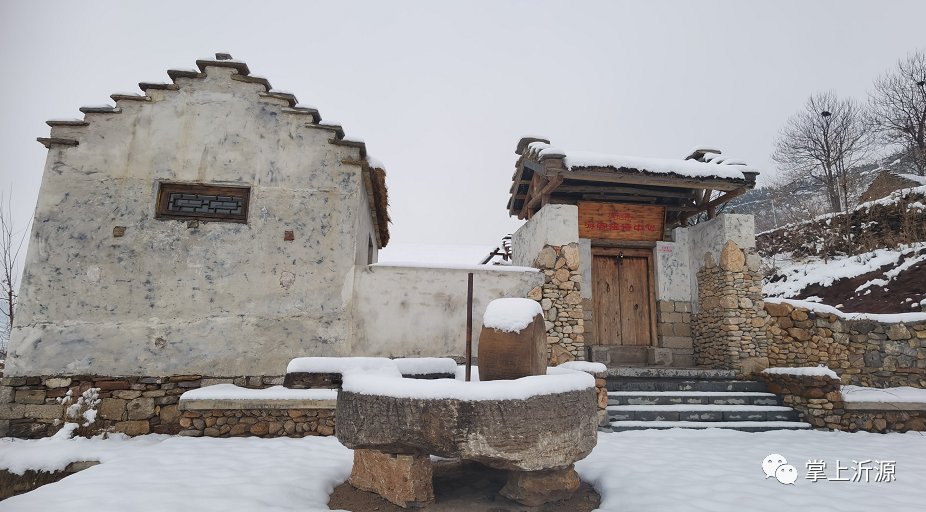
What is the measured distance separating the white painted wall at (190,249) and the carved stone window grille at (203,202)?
0.40 feet

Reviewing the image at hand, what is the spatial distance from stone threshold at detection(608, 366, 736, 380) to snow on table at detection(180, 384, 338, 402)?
4750 mm

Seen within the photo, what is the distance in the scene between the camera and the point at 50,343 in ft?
19.0

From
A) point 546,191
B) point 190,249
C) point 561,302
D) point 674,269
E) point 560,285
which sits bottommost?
point 561,302

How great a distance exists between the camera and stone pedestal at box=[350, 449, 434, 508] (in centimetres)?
313

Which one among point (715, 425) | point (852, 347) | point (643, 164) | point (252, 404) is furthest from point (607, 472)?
point (852, 347)

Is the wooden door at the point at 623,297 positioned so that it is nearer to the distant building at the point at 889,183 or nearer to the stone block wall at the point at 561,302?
the stone block wall at the point at 561,302

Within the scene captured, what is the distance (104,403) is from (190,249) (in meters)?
2.30

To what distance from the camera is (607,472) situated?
396 cm

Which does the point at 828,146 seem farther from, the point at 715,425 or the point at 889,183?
the point at 715,425

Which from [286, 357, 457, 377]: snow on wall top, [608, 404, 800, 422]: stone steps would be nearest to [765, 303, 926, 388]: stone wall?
[608, 404, 800, 422]: stone steps

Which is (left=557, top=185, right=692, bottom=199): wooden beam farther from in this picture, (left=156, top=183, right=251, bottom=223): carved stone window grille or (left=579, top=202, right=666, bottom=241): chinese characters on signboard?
(left=156, top=183, right=251, bottom=223): carved stone window grille

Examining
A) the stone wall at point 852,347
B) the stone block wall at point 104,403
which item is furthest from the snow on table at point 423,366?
the stone wall at point 852,347

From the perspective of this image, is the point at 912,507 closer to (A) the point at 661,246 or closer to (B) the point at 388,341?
(B) the point at 388,341

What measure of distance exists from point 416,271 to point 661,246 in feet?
19.0
